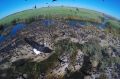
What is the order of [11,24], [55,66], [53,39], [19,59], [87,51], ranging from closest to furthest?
[55,66] → [19,59] → [87,51] → [53,39] → [11,24]

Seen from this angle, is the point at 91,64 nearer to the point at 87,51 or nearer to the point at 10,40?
the point at 87,51

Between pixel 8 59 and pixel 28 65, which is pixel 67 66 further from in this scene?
pixel 8 59

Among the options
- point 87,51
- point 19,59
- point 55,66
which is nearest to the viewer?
point 55,66

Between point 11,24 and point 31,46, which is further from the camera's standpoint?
point 11,24

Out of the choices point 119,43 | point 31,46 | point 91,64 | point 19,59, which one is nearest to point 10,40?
point 31,46

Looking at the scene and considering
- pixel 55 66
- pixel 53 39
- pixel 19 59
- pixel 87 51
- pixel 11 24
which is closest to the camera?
pixel 55 66

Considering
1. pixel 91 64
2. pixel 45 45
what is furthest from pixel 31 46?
pixel 91 64

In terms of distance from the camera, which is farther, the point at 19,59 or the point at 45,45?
the point at 45,45

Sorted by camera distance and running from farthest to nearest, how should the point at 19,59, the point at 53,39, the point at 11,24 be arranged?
the point at 11,24 → the point at 53,39 → the point at 19,59
